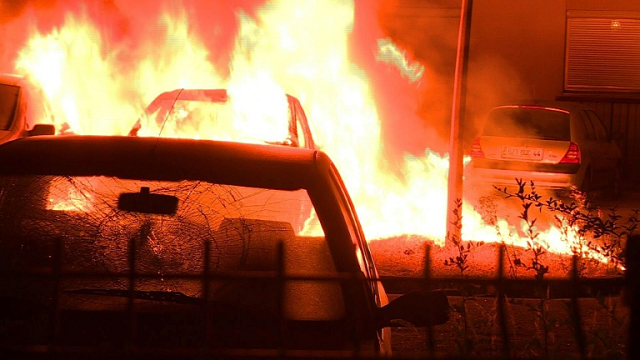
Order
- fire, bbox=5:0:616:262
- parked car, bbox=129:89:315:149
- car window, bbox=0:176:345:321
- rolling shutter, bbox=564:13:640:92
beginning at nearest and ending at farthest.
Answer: car window, bbox=0:176:345:321
parked car, bbox=129:89:315:149
fire, bbox=5:0:616:262
rolling shutter, bbox=564:13:640:92

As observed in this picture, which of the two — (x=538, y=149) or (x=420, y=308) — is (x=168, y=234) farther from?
(x=538, y=149)

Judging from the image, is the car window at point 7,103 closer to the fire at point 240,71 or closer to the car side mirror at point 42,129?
the car side mirror at point 42,129

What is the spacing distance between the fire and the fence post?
9.90 metres

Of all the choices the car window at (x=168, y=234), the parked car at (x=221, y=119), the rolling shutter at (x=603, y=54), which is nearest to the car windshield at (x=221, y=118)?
the parked car at (x=221, y=119)

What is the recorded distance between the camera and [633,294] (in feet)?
8.66

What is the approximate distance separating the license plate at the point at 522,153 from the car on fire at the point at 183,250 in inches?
454

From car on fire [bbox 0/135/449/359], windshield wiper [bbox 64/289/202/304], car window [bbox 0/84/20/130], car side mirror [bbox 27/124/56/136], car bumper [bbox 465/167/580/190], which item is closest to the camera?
car on fire [bbox 0/135/449/359]

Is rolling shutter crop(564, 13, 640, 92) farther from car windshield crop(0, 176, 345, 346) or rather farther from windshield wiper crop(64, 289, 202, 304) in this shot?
windshield wiper crop(64, 289, 202, 304)

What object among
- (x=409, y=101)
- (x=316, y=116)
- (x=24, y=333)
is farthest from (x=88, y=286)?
(x=409, y=101)

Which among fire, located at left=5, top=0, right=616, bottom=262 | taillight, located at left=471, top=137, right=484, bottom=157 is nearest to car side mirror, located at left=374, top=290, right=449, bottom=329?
fire, located at left=5, top=0, right=616, bottom=262

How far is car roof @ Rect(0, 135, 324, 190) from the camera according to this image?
3.50m

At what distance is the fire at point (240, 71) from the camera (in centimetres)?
1370

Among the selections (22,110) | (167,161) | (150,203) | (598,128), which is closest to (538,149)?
(598,128)

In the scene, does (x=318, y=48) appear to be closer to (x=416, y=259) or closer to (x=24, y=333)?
(x=416, y=259)
